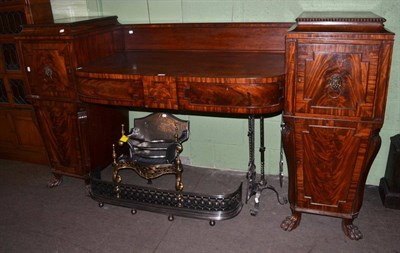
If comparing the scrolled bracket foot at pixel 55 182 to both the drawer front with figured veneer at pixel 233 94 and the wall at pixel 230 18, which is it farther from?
the drawer front with figured veneer at pixel 233 94

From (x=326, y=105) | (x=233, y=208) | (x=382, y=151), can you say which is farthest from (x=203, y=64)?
(x=382, y=151)

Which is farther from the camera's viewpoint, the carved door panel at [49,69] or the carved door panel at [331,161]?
the carved door panel at [49,69]

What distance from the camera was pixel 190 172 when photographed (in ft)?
10.6

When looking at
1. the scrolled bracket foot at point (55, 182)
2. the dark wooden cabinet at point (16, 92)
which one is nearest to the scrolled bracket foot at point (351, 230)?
the scrolled bracket foot at point (55, 182)

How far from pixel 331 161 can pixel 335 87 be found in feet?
1.54

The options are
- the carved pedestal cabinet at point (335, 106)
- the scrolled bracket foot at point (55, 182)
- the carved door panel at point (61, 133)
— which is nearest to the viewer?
the carved pedestal cabinet at point (335, 106)

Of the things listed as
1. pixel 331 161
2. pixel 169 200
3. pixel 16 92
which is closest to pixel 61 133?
pixel 16 92

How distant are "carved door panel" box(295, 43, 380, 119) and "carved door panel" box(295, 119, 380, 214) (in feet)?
0.32

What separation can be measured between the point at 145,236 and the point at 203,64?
1238mm

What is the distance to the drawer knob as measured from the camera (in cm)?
193

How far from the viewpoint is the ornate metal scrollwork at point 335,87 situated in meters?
1.93

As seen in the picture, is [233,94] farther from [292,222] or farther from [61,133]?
[61,133]

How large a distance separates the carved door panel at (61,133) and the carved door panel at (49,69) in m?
0.10

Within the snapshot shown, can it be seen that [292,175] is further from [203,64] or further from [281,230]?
[203,64]
